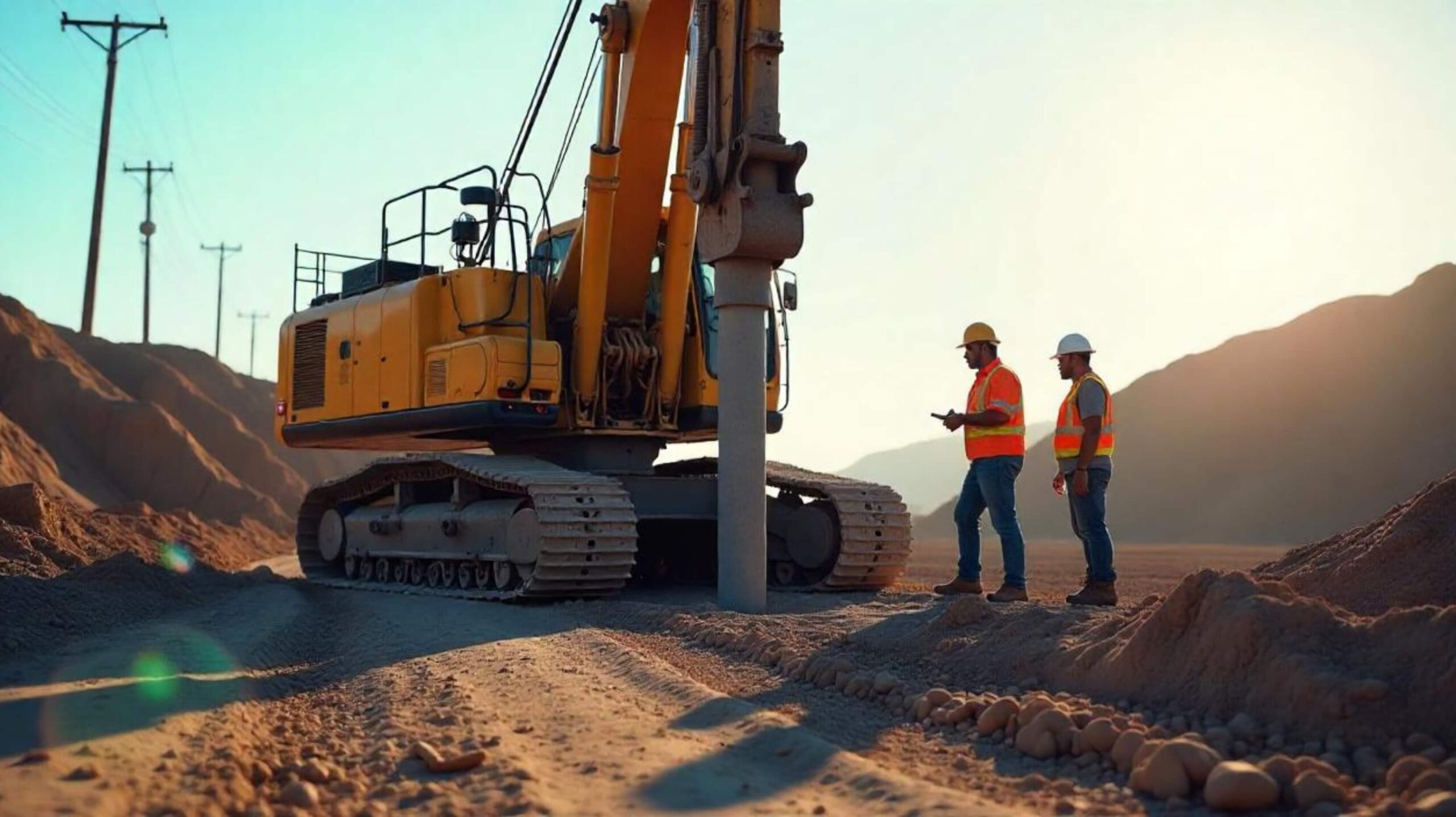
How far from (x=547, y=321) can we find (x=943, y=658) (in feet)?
22.5

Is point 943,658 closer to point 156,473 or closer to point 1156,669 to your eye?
point 1156,669

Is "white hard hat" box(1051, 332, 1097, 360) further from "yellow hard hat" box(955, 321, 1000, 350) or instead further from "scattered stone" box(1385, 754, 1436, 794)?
"scattered stone" box(1385, 754, 1436, 794)

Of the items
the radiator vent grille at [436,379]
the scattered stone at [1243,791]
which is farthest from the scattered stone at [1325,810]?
the radiator vent grille at [436,379]

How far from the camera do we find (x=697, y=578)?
1377 cm

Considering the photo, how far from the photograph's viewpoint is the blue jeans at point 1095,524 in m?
9.30

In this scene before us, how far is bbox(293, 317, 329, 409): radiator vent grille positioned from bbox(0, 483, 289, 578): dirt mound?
2315mm

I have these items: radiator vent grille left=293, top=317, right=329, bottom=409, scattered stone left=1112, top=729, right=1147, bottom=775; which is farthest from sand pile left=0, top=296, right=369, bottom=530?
scattered stone left=1112, top=729, right=1147, bottom=775

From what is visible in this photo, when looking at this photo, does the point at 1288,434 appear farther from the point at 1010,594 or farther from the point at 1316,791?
the point at 1316,791

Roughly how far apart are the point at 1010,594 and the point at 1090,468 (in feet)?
3.66

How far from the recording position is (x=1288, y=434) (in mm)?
56562

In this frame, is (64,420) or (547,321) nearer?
(547,321)

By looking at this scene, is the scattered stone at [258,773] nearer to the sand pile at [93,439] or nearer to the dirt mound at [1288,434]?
the sand pile at [93,439]

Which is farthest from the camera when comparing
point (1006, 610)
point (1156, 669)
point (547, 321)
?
point (547, 321)

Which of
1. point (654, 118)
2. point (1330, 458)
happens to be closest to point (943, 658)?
point (654, 118)
